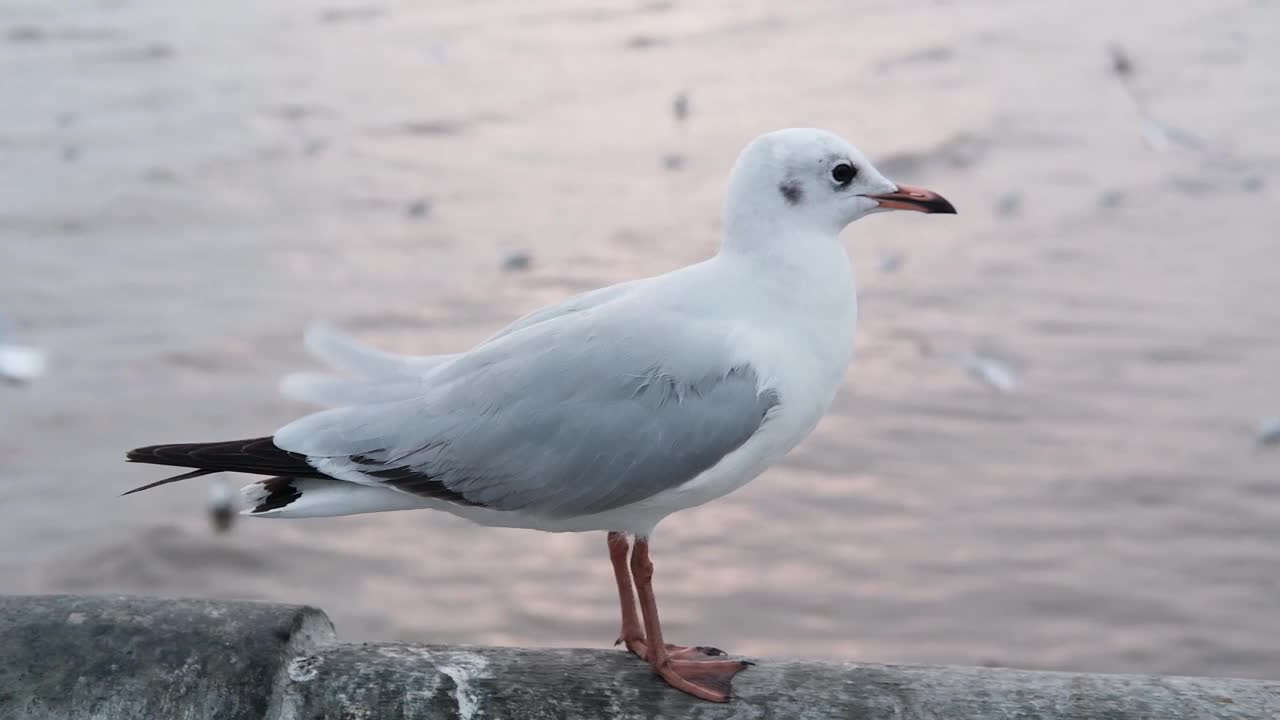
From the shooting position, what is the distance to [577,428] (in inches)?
102

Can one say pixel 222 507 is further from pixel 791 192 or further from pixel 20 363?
pixel 791 192

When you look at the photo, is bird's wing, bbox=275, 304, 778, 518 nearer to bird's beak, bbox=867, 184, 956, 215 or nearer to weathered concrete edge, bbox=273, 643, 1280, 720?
weathered concrete edge, bbox=273, 643, 1280, 720

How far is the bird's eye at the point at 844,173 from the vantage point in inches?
105

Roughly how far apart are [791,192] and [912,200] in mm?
235

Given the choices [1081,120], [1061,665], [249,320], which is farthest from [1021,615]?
[1081,120]

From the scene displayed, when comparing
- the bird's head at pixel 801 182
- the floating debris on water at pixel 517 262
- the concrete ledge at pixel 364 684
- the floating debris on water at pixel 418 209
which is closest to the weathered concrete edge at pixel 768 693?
the concrete ledge at pixel 364 684

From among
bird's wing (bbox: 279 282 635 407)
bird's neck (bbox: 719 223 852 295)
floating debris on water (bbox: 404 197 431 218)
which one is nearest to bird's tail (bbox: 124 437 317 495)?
bird's wing (bbox: 279 282 635 407)

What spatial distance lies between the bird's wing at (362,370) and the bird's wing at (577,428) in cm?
8

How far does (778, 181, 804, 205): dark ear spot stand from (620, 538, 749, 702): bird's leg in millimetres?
647

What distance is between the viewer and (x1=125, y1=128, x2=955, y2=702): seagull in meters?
2.57

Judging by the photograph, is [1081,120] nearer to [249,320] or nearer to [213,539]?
[249,320]

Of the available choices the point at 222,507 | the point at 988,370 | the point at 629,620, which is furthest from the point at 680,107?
the point at 629,620

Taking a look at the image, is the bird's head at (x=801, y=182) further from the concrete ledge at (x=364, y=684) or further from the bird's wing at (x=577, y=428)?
the concrete ledge at (x=364, y=684)

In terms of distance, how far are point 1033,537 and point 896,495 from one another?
472mm
